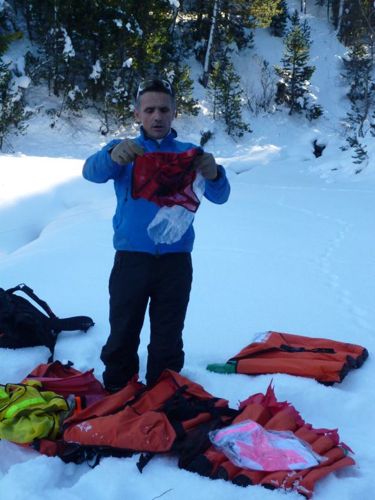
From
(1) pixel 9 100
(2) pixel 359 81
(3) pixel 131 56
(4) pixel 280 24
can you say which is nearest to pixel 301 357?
(1) pixel 9 100

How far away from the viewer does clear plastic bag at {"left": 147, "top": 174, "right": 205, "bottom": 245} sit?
2.30m

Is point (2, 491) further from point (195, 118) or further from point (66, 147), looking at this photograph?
point (195, 118)

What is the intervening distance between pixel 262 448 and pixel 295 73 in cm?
1852

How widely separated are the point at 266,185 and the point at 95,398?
8.61m

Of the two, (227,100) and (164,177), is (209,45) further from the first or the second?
(164,177)

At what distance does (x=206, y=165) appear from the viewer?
2240 mm

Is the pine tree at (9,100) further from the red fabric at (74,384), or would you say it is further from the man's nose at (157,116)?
the man's nose at (157,116)

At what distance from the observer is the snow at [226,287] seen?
1820 mm

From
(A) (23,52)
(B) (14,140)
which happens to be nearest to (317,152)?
(B) (14,140)

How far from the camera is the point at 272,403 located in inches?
85.6

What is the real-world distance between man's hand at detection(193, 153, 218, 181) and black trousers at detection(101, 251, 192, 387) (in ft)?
1.37

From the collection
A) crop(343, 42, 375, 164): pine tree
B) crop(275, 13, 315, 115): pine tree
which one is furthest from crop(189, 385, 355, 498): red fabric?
crop(275, 13, 315, 115): pine tree

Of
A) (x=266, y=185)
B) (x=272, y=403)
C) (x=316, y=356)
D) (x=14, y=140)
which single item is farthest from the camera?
(x=14, y=140)

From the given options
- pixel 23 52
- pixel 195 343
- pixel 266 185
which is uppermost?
pixel 23 52
